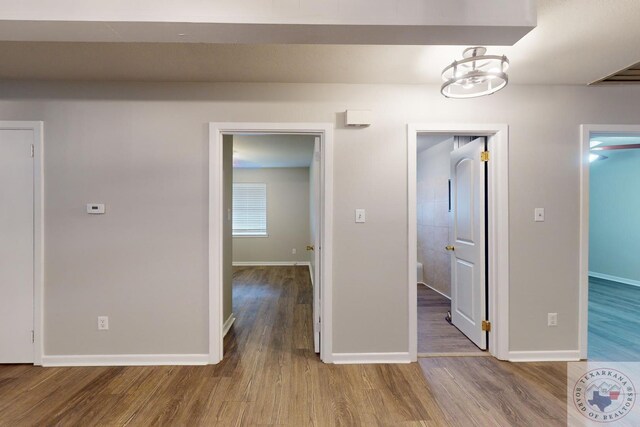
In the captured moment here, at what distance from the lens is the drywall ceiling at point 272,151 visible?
4.44 meters

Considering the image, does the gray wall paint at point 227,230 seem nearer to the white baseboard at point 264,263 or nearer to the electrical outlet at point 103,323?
the electrical outlet at point 103,323

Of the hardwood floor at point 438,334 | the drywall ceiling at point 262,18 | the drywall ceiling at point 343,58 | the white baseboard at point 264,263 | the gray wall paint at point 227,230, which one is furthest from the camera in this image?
the white baseboard at point 264,263

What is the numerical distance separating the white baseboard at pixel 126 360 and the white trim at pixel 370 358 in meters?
1.11

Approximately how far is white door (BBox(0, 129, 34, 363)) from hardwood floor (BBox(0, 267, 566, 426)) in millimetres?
427

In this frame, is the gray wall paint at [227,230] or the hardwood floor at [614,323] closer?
the hardwood floor at [614,323]

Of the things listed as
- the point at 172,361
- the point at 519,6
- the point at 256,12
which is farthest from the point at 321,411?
the point at 519,6

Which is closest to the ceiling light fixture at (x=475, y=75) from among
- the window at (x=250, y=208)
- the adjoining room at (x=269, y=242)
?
the adjoining room at (x=269, y=242)

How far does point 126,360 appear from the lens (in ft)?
7.95

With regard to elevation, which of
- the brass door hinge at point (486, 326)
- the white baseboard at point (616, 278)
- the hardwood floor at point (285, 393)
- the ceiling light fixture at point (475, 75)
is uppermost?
the ceiling light fixture at point (475, 75)

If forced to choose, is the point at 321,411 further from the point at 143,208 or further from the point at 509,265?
the point at 143,208

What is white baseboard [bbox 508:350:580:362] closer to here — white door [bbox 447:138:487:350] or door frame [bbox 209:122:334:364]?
white door [bbox 447:138:487:350]

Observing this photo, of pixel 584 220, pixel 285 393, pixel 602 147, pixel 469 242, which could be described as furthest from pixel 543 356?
pixel 602 147

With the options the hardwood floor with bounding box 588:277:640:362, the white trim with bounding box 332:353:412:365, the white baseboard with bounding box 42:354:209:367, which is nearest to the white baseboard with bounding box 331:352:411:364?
the white trim with bounding box 332:353:412:365

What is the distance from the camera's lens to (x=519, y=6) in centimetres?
135
